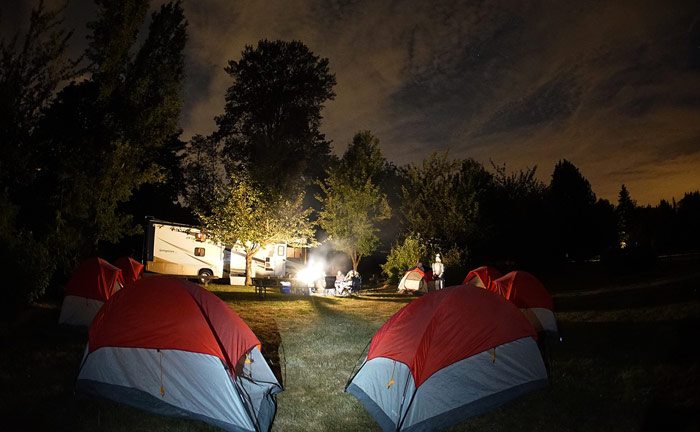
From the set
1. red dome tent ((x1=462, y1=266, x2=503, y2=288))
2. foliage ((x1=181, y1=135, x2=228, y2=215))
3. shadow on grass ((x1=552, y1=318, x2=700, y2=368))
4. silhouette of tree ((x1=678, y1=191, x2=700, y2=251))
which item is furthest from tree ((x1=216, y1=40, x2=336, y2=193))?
silhouette of tree ((x1=678, y1=191, x2=700, y2=251))

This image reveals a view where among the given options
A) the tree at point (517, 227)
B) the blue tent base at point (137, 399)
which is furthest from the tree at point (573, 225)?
the blue tent base at point (137, 399)

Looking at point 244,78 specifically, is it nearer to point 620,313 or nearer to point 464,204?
point 464,204

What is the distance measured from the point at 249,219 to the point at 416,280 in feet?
32.6

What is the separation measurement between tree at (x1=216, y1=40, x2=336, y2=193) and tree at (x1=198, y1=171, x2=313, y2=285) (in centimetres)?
1115

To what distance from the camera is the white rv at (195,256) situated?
23.7 m

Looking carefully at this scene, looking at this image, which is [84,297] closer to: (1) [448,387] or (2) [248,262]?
(1) [448,387]

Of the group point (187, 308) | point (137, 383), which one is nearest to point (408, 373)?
point (187, 308)

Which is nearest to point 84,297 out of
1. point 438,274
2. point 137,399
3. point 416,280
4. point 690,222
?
point 137,399

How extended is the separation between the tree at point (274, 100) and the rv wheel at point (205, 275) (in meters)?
13.4

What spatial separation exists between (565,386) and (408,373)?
3077 mm

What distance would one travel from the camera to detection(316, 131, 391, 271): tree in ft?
95.3

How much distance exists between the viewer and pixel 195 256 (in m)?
25.3

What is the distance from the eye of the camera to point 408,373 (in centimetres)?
628

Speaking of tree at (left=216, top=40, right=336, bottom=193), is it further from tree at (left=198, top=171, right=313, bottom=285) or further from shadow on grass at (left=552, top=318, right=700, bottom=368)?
shadow on grass at (left=552, top=318, right=700, bottom=368)
